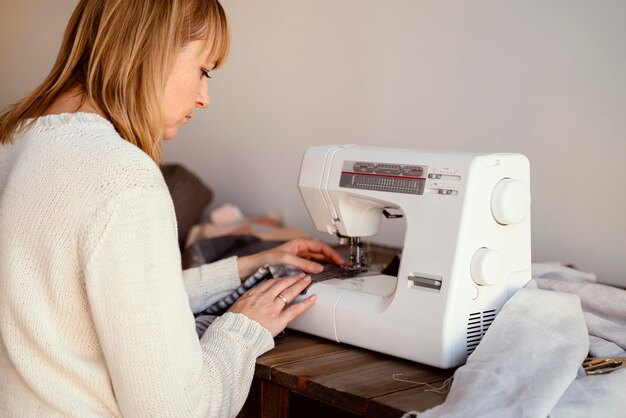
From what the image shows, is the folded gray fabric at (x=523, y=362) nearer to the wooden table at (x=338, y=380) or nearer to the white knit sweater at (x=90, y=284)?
the wooden table at (x=338, y=380)

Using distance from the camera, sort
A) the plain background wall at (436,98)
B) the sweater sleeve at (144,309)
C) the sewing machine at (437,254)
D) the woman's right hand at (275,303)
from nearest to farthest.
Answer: the sweater sleeve at (144,309) < the sewing machine at (437,254) < the woman's right hand at (275,303) < the plain background wall at (436,98)

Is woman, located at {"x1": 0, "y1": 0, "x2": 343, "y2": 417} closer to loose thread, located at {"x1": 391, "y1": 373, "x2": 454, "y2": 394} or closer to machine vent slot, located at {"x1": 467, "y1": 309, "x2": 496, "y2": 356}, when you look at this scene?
loose thread, located at {"x1": 391, "y1": 373, "x2": 454, "y2": 394}

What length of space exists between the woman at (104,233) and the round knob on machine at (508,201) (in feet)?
1.99

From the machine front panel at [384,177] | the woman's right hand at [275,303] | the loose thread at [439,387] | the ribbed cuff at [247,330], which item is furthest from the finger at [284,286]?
the loose thread at [439,387]

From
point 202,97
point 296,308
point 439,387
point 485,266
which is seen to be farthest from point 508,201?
point 202,97

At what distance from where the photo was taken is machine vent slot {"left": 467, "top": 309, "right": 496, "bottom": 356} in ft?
5.15

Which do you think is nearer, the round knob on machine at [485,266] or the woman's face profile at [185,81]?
the woman's face profile at [185,81]

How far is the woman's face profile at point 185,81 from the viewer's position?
144 centimetres

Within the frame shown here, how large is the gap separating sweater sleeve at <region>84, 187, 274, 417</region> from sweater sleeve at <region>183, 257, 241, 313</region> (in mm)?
542

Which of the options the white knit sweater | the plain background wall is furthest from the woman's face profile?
the plain background wall

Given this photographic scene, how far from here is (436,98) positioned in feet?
8.87

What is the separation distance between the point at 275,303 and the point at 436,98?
1248 mm

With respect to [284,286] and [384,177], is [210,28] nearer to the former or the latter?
[384,177]

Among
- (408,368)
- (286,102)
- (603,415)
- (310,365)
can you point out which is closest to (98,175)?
(310,365)
